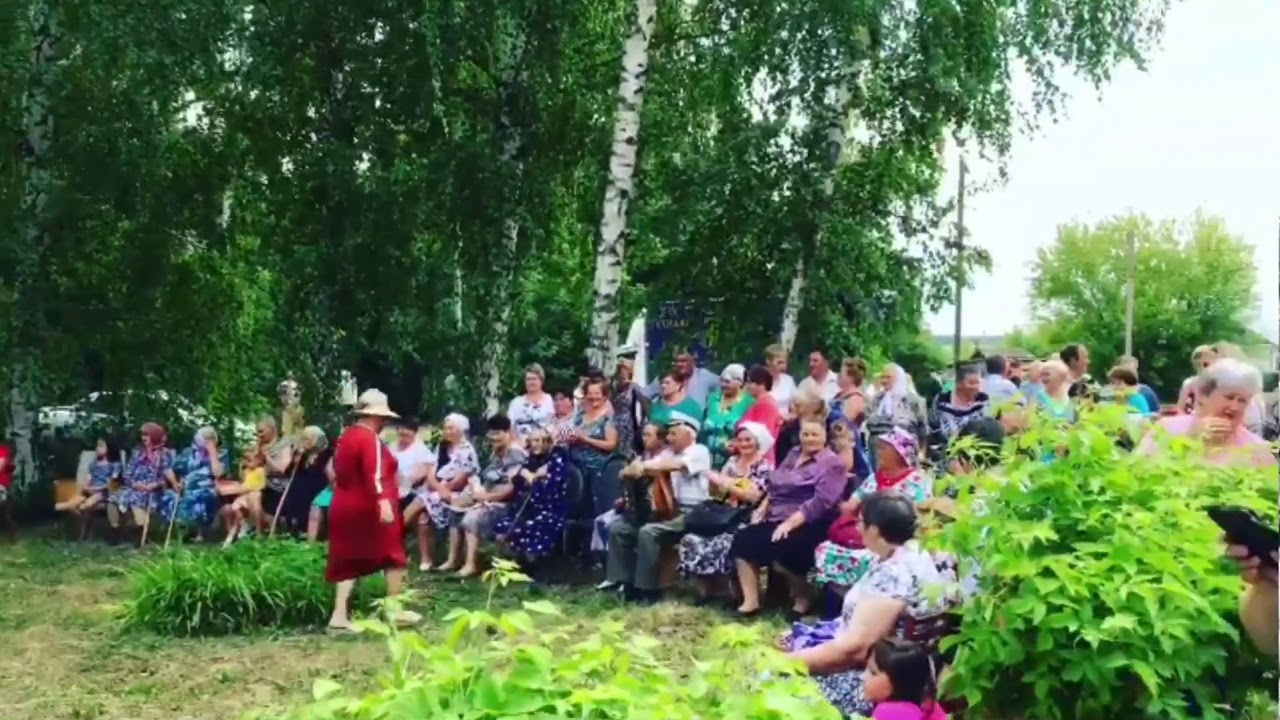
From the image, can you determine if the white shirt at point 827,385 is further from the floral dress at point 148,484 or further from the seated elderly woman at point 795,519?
the floral dress at point 148,484

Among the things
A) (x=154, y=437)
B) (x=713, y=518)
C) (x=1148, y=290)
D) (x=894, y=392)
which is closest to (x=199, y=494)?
(x=154, y=437)

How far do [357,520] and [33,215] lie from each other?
8401 millimetres

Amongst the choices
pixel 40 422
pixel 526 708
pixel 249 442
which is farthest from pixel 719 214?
pixel 526 708

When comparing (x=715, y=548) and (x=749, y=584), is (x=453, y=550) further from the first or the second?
(x=749, y=584)

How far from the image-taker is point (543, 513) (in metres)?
10.9

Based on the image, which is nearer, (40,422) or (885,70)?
A: (885,70)

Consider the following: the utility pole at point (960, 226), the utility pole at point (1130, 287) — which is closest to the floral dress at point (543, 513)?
the utility pole at point (960, 226)

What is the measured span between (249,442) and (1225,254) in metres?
40.1

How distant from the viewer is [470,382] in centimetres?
1560

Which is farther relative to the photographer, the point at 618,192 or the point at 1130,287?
the point at 1130,287

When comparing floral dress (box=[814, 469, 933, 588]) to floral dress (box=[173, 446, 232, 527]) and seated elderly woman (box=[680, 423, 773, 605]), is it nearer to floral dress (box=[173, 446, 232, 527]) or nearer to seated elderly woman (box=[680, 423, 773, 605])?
seated elderly woman (box=[680, 423, 773, 605])

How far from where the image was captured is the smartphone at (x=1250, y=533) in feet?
10.7

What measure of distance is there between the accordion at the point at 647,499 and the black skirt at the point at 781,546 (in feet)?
2.51

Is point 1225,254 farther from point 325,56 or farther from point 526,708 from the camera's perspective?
point 526,708
